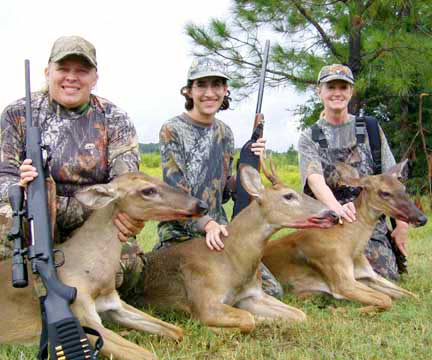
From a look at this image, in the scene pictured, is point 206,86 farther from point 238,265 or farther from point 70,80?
point 238,265

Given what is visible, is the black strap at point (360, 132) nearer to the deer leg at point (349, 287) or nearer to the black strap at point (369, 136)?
the black strap at point (369, 136)

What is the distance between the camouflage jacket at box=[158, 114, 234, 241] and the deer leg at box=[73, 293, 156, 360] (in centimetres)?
191

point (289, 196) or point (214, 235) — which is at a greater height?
point (289, 196)

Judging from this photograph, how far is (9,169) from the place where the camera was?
206 inches

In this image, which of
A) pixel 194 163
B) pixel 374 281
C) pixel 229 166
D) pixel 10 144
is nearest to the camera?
pixel 10 144

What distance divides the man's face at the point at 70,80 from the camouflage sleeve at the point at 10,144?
390mm

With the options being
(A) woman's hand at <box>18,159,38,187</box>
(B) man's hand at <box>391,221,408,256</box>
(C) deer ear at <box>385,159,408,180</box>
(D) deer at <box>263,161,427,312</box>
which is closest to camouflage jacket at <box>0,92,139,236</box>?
(A) woman's hand at <box>18,159,38,187</box>

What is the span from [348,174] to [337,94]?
1020mm

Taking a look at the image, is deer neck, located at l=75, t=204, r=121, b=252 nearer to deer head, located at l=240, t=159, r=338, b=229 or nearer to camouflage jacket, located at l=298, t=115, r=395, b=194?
deer head, located at l=240, t=159, r=338, b=229

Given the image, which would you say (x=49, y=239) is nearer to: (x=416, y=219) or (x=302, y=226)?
(x=302, y=226)

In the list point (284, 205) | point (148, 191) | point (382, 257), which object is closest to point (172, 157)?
point (284, 205)

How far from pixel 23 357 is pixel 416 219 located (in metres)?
4.17

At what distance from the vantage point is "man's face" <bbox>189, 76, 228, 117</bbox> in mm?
6469

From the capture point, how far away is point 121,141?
5.68 m
